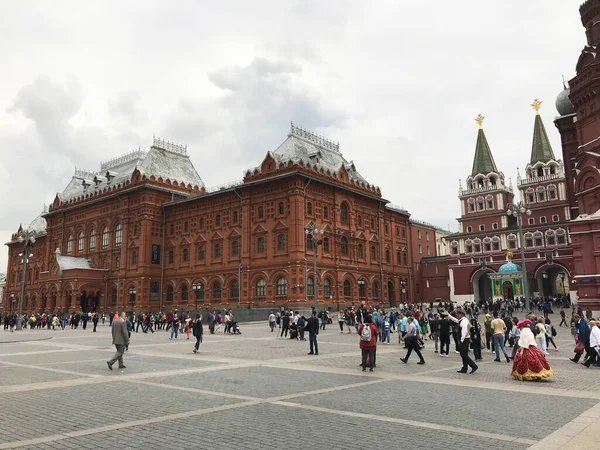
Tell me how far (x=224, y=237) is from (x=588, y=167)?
37.5m

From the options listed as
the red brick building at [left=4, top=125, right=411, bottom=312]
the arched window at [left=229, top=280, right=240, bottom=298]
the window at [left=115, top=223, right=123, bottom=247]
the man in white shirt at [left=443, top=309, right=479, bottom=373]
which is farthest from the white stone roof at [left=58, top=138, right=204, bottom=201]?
the man in white shirt at [left=443, top=309, right=479, bottom=373]

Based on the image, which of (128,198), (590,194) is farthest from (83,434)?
(128,198)

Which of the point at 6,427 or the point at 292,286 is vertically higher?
the point at 292,286

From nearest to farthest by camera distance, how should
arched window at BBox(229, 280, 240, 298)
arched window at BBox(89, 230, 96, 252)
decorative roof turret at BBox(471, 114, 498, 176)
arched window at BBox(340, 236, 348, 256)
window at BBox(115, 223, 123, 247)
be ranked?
arched window at BBox(229, 280, 240, 298)
arched window at BBox(340, 236, 348, 256)
window at BBox(115, 223, 123, 247)
arched window at BBox(89, 230, 96, 252)
decorative roof turret at BBox(471, 114, 498, 176)

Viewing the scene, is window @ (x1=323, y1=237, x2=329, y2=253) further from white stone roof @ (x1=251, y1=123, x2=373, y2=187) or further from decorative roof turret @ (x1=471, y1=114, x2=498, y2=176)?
decorative roof turret @ (x1=471, y1=114, x2=498, y2=176)

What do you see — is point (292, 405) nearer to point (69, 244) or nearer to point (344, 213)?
point (344, 213)

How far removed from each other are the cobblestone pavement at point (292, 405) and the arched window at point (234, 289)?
3751 cm

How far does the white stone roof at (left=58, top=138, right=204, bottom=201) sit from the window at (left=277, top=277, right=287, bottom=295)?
2560 cm

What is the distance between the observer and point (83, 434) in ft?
25.3

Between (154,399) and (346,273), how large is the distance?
46.2 meters

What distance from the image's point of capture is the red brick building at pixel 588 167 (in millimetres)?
40406

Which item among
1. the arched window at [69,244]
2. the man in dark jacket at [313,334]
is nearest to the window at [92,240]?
the arched window at [69,244]

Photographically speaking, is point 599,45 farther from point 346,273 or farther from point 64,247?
point 64,247

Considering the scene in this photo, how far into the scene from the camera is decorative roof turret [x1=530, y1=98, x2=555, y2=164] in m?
78.4
